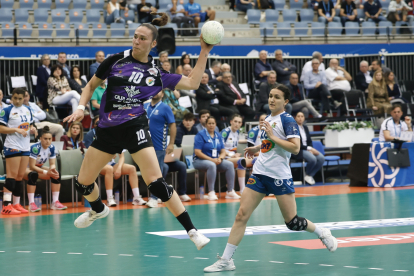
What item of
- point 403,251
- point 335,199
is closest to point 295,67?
point 335,199

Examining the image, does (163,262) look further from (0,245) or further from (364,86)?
(364,86)

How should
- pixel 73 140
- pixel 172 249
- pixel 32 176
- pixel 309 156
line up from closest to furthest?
pixel 172 249 → pixel 32 176 → pixel 73 140 → pixel 309 156

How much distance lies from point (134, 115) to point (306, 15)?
1702 cm

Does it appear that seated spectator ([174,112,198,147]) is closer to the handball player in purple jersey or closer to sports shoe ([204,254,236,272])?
the handball player in purple jersey

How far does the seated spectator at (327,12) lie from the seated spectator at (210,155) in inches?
405

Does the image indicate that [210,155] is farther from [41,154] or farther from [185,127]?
[41,154]

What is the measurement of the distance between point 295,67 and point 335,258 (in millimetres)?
11800

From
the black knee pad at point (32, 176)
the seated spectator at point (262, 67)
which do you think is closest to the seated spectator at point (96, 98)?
the black knee pad at point (32, 176)

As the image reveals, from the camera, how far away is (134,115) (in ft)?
18.1

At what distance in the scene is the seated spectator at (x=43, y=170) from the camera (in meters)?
10.9

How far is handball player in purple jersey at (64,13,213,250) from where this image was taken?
17.9 ft

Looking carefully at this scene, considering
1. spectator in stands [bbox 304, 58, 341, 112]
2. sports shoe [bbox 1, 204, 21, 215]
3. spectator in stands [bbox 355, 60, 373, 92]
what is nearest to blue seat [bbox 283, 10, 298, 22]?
A: spectator in stands [bbox 355, 60, 373, 92]

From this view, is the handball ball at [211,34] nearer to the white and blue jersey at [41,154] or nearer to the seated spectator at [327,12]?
the white and blue jersey at [41,154]

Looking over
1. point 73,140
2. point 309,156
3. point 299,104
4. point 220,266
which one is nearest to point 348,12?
point 299,104
